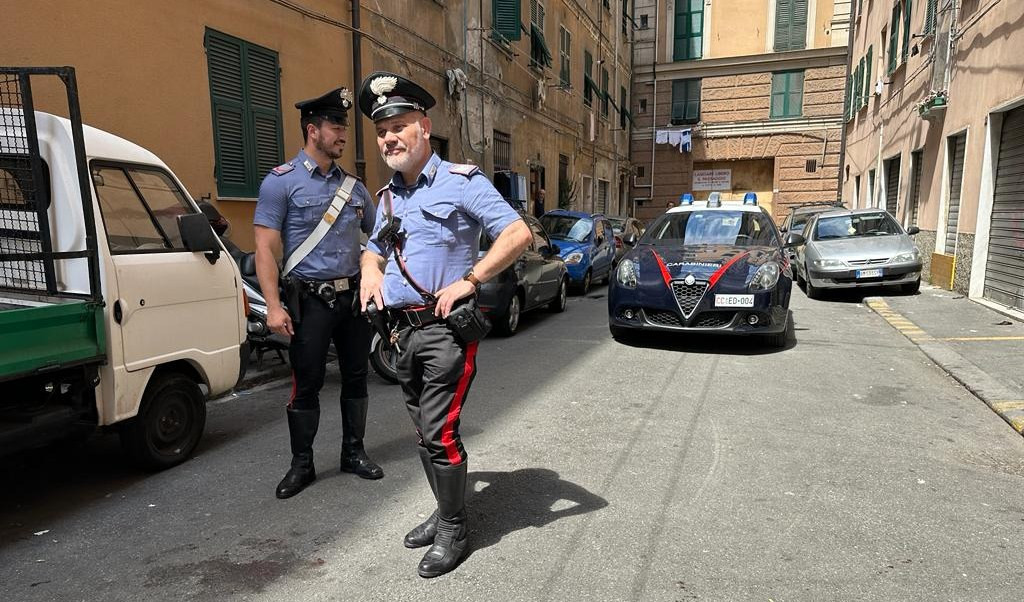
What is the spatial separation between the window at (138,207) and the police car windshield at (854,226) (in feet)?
34.9

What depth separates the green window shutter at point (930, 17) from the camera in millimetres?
12828

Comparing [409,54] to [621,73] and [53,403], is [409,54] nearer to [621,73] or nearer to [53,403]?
[53,403]

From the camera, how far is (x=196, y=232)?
371 cm

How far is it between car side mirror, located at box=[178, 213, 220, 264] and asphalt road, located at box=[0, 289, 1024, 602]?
4.25 feet

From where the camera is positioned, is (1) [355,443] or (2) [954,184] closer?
(1) [355,443]

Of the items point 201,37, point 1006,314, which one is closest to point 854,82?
point 1006,314

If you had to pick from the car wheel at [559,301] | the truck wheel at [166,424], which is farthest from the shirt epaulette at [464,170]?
the car wheel at [559,301]

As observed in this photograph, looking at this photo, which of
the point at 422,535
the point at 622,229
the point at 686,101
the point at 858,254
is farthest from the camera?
the point at 686,101

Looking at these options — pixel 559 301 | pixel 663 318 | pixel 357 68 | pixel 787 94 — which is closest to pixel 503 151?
pixel 357 68

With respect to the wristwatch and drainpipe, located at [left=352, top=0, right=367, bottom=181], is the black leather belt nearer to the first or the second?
the wristwatch

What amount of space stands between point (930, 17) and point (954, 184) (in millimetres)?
3900

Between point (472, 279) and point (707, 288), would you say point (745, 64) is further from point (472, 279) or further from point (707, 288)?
point (472, 279)

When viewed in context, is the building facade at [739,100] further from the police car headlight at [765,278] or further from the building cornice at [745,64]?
the police car headlight at [765,278]

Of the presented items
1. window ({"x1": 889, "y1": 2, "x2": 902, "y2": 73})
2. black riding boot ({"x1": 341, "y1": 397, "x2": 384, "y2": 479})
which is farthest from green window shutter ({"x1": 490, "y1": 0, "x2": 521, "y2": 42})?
black riding boot ({"x1": 341, "y1": 397, "x2": 384, "y2": 479})
